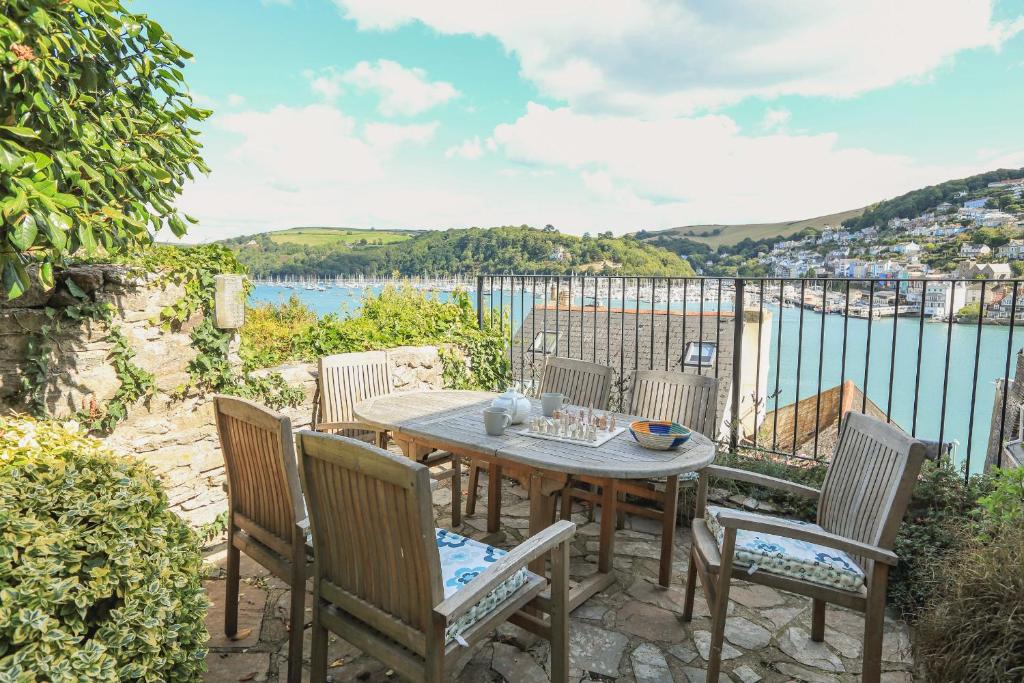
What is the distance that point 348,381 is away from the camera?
3693 mm

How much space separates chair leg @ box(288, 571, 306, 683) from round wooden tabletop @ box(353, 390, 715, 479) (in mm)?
853

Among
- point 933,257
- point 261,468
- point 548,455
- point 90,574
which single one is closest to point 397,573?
point 90,574

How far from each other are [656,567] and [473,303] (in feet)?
10.4

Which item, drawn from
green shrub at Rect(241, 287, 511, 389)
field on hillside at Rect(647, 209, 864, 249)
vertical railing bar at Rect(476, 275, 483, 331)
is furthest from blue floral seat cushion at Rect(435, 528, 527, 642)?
field on hillside at Rect(647, 209, 864, 249)

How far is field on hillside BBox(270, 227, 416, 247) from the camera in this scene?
7596mm

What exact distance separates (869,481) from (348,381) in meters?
2.89

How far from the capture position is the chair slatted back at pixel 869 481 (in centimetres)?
181

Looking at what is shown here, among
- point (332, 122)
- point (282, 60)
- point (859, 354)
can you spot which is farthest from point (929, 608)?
point (332, 122)

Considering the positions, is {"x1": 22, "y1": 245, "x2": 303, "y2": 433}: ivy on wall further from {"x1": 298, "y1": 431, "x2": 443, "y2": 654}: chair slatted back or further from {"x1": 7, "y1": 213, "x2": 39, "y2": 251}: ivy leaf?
{"x1": 298, "y1": 431, "x2": 443, "y2": 654}: chair slatted back

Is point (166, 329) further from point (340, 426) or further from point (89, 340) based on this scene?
point (340, 426)

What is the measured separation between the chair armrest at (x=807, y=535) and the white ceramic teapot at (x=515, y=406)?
1.17 metres

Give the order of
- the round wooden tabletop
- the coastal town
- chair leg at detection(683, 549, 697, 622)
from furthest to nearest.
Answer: the coastal town
chair leg at detection(683, 549, 697, 622)
the round wooden tabletop

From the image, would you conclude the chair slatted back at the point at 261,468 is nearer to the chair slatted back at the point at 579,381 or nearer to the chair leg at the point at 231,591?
the chair leg at the point at 231,591

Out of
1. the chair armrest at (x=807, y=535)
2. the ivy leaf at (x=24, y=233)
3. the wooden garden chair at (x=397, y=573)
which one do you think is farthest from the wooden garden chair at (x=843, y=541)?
the ivy leaf at (x=24, y=233)
